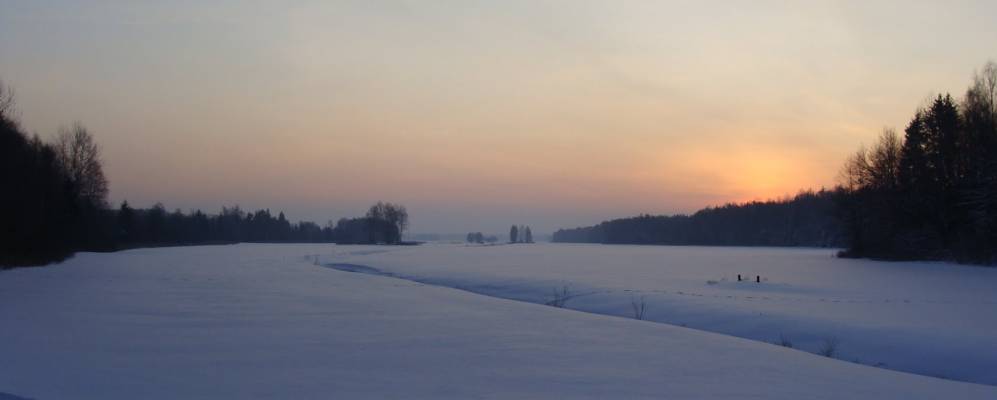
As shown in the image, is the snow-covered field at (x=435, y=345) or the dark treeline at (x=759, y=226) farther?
the dark treeline at (x=759, y=226)

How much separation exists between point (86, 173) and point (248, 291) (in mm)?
52443

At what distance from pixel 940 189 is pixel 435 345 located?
5083 cm

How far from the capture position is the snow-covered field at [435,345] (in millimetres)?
8352

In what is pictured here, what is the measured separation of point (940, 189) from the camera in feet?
158

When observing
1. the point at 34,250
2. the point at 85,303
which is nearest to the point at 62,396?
the point at 85,303

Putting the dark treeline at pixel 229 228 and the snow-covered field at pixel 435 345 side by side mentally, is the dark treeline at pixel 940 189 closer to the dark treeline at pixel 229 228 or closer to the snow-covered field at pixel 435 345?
the snow-covered field at pixel 435 345

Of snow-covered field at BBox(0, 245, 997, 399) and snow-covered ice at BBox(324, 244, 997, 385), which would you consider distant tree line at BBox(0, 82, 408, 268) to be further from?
snow-covered ice at BBox(324, 244, 997, 385)

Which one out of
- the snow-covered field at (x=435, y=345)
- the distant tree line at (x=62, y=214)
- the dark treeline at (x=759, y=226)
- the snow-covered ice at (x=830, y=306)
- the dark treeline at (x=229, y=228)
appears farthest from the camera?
the dark treeline at (x=759, y=226)

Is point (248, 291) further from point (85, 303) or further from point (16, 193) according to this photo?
point (16, 193)

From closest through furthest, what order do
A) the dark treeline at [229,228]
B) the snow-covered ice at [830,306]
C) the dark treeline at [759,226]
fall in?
the snow-covered ice at [830,306] → the dark treeline at [229,228] → the dark treeline at [759,226]

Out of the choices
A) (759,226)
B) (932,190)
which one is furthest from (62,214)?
(759,226)

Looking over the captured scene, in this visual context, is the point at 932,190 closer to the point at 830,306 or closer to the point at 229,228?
the point at 830,306

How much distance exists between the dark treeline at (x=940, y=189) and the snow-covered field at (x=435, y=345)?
24.1 m

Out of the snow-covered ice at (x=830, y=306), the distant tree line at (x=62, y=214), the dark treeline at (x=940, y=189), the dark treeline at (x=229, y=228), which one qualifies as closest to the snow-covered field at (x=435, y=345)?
the snow-covered ice at (x=830, y=306)
